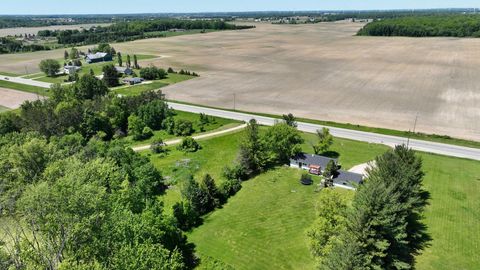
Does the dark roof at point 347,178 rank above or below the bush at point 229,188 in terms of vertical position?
above

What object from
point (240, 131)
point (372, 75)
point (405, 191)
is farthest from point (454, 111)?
point (405, 191)

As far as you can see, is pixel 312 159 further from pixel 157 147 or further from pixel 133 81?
pixel 133 81

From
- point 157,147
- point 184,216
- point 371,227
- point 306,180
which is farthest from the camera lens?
point 157,147

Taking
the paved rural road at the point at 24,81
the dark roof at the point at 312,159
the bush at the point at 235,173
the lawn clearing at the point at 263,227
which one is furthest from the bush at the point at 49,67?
the dark roof at the point at 312,159

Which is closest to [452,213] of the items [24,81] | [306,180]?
[306,180]

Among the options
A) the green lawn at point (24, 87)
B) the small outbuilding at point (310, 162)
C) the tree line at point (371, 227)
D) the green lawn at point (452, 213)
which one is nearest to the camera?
the tree line at point (371, 227)

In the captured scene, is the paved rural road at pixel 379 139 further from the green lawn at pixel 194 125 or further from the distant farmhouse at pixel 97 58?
the distant farmhouse at pixel 97 58

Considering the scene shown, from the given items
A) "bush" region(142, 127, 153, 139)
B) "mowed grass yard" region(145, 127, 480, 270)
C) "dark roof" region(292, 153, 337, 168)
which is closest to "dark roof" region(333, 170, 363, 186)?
"dark roof" region(292, 153, 337, 168)
